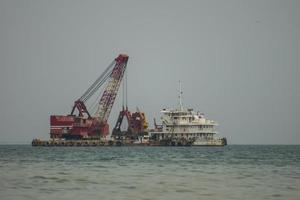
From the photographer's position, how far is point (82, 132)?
135 meters

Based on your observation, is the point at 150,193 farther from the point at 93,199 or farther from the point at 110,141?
the point at 110,141

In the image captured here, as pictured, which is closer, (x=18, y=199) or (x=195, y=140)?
(x=18, y=199)

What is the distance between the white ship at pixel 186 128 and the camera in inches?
5133

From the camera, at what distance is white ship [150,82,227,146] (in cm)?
13038

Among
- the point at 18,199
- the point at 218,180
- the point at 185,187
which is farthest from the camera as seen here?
the point at 218,180

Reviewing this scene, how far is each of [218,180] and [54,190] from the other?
38.6ft

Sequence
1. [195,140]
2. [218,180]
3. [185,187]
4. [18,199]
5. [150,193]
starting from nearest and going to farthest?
[18,199] → [150,193] → [185,187] → [218,180] → [195,140]

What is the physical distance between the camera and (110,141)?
13788 cm

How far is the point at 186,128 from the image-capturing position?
430ft

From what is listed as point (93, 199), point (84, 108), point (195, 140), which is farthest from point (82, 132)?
point (93, 199)

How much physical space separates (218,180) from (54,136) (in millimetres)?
104137

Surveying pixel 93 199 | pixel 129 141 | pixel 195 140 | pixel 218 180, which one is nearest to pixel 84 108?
pixel 129 141

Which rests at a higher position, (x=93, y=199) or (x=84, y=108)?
(x=84, y=108)

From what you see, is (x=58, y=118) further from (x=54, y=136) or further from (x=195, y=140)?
(x=195, y=140)
